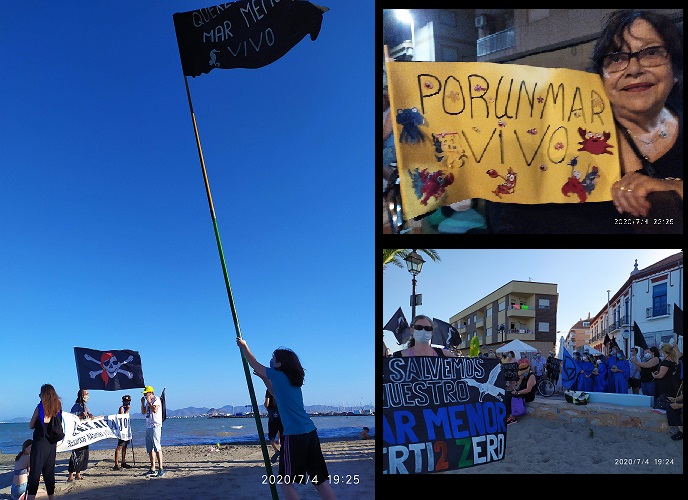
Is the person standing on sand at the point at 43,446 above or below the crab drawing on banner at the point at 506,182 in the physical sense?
below

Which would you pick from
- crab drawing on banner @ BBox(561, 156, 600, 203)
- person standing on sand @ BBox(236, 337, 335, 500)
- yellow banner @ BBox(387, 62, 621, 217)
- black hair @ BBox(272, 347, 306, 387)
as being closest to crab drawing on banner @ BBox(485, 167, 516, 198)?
yellow banner @ BBox(387, 62, 621, 217)

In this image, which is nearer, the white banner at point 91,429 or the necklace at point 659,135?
the necklace at point 659,135

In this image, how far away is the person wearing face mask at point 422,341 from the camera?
5289mm

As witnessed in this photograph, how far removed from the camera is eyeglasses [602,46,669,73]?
18.0 feet

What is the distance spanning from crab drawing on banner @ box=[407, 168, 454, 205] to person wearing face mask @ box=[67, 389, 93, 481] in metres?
4.56

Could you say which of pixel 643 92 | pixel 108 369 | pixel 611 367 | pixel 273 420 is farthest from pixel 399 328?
pixel 108 369

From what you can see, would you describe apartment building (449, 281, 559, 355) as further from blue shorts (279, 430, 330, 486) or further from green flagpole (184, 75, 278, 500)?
green flagpole (184, 75, 278, 500)

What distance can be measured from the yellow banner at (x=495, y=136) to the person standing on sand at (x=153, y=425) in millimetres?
3743

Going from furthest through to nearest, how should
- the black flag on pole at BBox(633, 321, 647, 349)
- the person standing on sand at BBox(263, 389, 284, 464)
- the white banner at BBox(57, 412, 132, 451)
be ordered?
the white banner at BBox(57, 412, 132, 451), the person standing on sand at BBox(263, 389, 284, 464), the black flag on pole at BBox(633, 321, 647, 349)

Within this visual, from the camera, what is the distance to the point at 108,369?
6645 mm

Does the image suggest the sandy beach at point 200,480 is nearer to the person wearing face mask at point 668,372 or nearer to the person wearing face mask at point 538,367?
the person wearing face mask at point 538,367

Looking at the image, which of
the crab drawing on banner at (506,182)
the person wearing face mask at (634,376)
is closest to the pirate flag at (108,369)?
the crab drawing on banner at (506,182)

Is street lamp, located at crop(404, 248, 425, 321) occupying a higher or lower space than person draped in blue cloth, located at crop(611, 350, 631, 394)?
higher

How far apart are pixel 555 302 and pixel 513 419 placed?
123 cm
